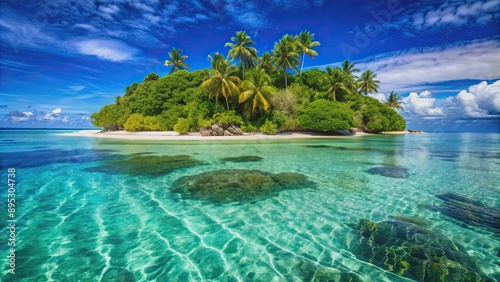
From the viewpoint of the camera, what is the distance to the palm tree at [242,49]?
3469cm

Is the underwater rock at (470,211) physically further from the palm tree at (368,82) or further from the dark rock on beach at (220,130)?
the palm tree at (368,82)

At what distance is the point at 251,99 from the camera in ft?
108

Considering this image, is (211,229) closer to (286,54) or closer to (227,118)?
(227,118)

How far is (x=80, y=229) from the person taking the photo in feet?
15.3

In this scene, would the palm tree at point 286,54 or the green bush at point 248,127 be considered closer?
the green bush at point 248,127

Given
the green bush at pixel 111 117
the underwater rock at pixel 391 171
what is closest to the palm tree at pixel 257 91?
the underwater rock at pixel 391 171

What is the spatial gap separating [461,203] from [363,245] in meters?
4.47

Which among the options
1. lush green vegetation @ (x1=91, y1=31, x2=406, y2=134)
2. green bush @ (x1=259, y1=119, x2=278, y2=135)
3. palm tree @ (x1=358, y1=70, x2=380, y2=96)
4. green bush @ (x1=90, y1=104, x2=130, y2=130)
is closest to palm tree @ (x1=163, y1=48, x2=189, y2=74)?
lush green vegetation @ (x1=91, y1=31, x2=406, y2=134)

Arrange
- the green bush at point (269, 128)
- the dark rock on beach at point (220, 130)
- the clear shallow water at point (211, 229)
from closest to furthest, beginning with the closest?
the clear shallow water at point (211, 229) → the dark rock on beach at point (220, 130) → the green bush at point (269, 128)

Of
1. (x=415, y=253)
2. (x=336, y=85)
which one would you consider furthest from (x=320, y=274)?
(x=336, y=85)

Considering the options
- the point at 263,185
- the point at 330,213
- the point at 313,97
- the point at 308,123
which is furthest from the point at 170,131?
the point at 330,213

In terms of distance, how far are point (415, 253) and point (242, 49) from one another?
34.9 m

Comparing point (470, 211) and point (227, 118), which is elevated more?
point (227, 118)

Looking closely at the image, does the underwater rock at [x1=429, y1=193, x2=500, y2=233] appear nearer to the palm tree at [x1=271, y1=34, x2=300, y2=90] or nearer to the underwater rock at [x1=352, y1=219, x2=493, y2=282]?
the underwater rock at [x1=352, y1=219, x2=493, y2=282]
